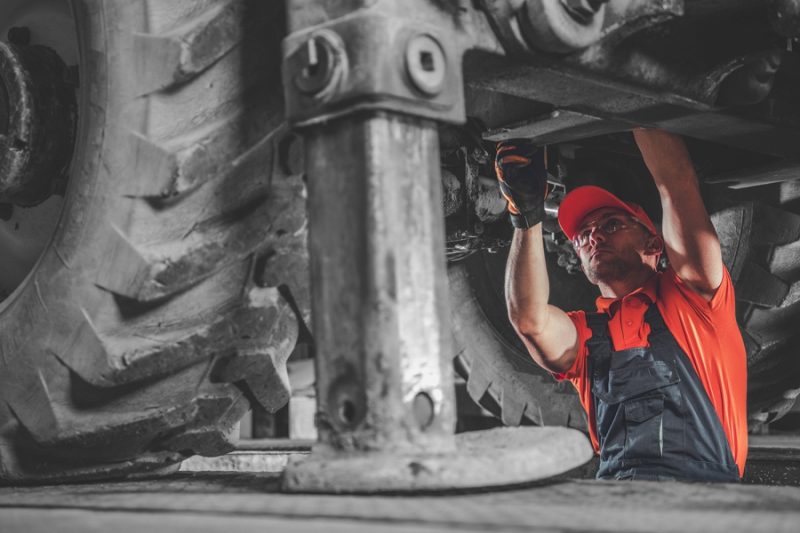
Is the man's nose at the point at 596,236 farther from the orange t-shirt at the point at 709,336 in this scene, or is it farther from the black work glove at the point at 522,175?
the black work glove at the point at 522,175

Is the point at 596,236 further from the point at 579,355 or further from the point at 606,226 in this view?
the point at 579,355

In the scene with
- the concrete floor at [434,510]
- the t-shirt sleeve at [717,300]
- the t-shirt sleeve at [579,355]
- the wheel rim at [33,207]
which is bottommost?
the concrete floor at [434,510]

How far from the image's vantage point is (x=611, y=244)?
257 cm

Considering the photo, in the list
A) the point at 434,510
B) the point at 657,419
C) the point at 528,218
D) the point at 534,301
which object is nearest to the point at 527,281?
the point at 534,301

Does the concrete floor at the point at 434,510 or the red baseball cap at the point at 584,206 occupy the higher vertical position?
the red baseball cap at the point at 584,206

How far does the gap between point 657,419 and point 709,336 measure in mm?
268

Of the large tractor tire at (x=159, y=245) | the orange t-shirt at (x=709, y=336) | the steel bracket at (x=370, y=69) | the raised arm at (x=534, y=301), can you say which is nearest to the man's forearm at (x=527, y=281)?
the raised arm at (x=534, y=301)

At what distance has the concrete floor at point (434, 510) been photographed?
0.82m

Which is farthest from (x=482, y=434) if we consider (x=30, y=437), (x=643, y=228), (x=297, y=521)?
(x=643, y=228)

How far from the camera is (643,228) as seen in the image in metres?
2.62

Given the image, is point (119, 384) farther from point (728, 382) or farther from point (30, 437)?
point (728, 382)

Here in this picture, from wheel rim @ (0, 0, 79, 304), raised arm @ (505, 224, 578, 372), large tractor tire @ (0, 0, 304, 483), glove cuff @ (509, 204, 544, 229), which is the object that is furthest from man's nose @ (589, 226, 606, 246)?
wheel rim @ (0, 0, 79, 304)

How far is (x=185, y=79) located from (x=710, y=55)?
0.88 metres

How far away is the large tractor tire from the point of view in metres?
1.26
